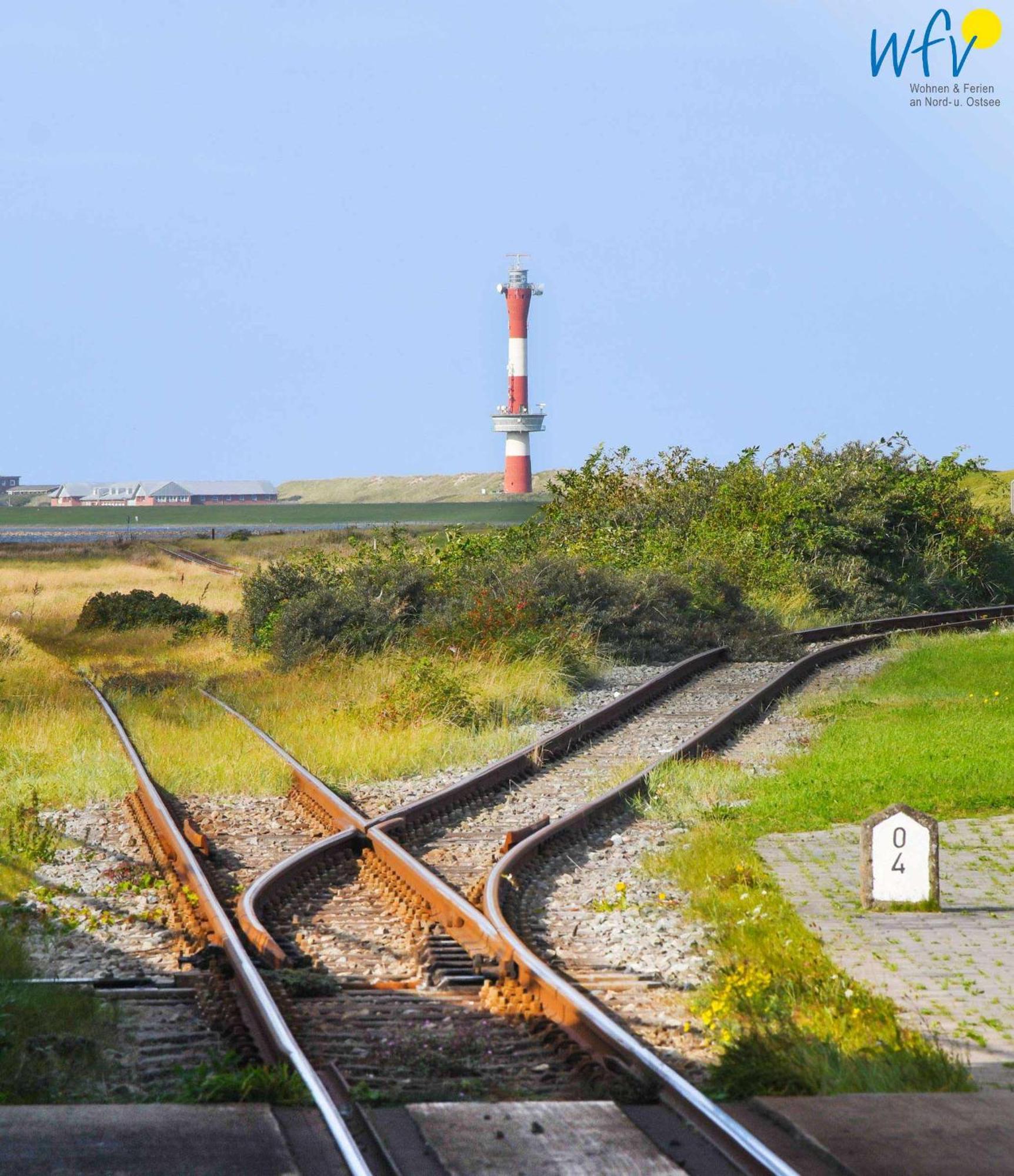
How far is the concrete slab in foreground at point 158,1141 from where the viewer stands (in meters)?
4.57

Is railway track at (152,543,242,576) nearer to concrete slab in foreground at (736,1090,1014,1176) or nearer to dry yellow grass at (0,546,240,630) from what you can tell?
dry yellow grass at (0,546,240,630)

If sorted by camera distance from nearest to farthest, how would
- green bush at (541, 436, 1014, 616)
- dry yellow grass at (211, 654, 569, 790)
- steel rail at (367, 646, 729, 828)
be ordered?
steel rail at (367, 646, 729, 828) < dry yellow grass at (211, 654, 569, 790) < green bush at (541, 436, 1014, 616)

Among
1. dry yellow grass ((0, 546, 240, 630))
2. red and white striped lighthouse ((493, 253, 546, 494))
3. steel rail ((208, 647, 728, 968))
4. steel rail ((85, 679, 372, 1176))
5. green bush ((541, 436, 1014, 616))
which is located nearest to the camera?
steel rail ((85, 679, 372, 1176))

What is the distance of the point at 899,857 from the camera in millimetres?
8578

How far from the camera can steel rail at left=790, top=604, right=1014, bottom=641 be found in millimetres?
28359

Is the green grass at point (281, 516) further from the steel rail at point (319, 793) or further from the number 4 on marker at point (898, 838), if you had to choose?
the number 4 on marker at point (898, 838)

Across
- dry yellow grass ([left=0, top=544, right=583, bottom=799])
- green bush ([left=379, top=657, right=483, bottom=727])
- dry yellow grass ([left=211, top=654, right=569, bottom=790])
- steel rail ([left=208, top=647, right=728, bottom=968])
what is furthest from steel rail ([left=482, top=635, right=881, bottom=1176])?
green bush ([left=379, top=657, right=483, bottom=727])

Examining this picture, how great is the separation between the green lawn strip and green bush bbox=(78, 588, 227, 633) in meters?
16.4

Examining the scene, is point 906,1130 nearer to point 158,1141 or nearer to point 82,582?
point 158,1141

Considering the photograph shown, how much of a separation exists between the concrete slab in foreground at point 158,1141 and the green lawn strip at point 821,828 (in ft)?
5.29

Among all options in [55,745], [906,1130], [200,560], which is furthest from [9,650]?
[200,560]

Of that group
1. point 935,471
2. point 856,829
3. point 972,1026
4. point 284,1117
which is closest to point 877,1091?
point 972,1026

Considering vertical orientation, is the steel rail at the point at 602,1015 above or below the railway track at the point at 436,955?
above

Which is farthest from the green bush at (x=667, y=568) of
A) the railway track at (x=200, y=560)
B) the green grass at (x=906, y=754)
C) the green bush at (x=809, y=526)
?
the railway track at (x=200, y=560)
